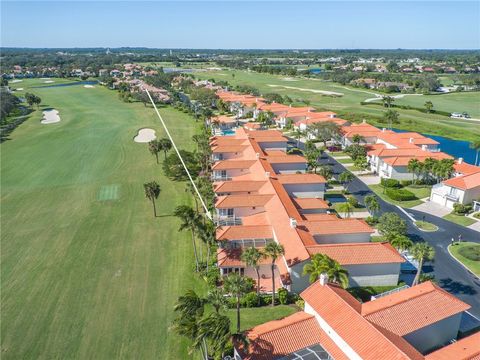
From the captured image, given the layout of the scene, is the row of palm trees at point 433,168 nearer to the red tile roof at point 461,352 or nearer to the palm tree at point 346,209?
the palm tree at point 346,209

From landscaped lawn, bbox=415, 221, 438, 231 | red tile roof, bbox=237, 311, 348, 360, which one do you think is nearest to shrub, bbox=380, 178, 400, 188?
landscaped lawn, bbox=415, 221, 438, 231

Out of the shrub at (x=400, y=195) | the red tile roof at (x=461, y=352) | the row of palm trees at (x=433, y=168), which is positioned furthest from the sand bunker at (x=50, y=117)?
the red tile roof at (x=461, y=352)

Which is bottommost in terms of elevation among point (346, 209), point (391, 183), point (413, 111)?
point (413, 111)

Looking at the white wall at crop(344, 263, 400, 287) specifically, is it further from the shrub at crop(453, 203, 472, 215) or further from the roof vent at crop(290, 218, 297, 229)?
the shrub at crop(453, 203, 472, 215)

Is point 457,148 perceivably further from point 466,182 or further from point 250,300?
point 250,300

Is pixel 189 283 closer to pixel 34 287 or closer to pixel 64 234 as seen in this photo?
pixel 34 287

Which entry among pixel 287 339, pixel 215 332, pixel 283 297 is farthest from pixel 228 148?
pixel 215 332
